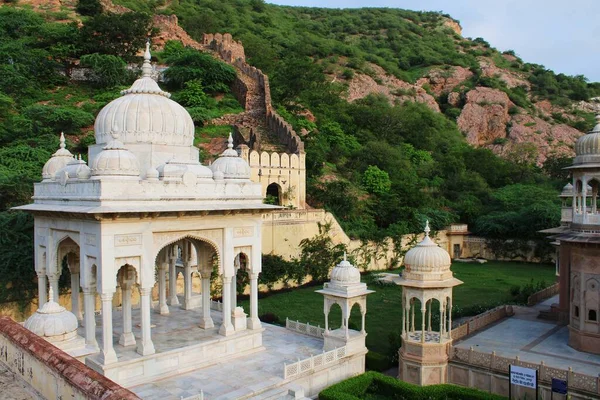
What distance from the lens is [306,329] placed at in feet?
52.1

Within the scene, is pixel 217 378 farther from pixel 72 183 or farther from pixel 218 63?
pixel 218 63

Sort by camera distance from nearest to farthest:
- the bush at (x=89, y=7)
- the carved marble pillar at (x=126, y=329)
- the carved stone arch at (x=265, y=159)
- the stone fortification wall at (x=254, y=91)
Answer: the carved marble pillar at (x=126, y=329), the carved stone arch at (x=265, y=159), the stone fortification wall at (x=254, y=91), the bush at (x=89, y=7)

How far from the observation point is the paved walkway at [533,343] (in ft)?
44.3

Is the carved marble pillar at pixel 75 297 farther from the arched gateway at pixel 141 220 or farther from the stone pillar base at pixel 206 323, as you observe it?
the stone pillar base at pixel 206 323

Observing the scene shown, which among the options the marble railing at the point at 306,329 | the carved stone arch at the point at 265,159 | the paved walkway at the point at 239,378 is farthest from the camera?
the carved stone arch at the point at 265,159

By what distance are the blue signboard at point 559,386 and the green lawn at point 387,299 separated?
5.85m

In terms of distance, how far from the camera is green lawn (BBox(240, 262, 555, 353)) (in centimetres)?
1894

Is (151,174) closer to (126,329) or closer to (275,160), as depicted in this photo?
(126,329)

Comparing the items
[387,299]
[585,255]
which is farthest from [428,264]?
[387,299]

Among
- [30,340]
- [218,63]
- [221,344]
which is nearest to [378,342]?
[221,344]

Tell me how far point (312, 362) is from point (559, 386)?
5683mm

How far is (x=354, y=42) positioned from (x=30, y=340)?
87.8 metres

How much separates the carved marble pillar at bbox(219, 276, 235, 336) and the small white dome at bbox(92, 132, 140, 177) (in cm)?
403

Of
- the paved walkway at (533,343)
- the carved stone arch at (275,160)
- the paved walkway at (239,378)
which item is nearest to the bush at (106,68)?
the carved stone arch at (275,160)
